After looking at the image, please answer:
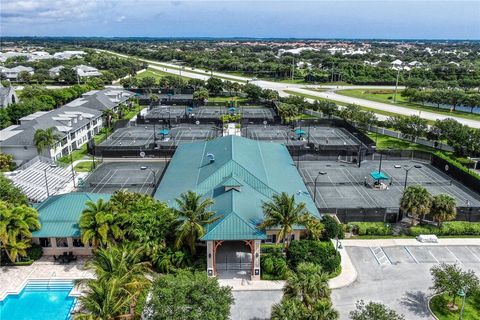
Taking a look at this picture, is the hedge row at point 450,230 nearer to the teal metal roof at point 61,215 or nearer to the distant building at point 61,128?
the teal metal roof at point 61,215

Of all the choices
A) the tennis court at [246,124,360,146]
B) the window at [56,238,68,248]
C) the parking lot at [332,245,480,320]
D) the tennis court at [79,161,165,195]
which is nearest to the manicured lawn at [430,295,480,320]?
the parking lot at [332,245,480,320]

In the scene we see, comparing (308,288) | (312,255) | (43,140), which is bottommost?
(312,255)

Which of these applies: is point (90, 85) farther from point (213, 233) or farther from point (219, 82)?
point (213, 233)

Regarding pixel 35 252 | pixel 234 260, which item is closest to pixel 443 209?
pixel 234 260

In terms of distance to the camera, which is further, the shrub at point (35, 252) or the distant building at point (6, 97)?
the distant building at point (6, 97)

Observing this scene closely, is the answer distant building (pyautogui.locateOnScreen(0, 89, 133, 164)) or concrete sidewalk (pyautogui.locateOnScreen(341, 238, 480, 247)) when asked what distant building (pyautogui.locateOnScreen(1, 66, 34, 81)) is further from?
concrete sidewalk (pyautogui.locateOnScreen(341, 238, 480, 247))

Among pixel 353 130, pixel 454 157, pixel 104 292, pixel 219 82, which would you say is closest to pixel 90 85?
pixel 219 82

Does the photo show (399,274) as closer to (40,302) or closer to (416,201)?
(416,201)

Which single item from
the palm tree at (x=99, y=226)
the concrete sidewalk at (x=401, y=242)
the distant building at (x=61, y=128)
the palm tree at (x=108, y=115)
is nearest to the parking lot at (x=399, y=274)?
the concrete sidewalk at (x=401, y=242)
